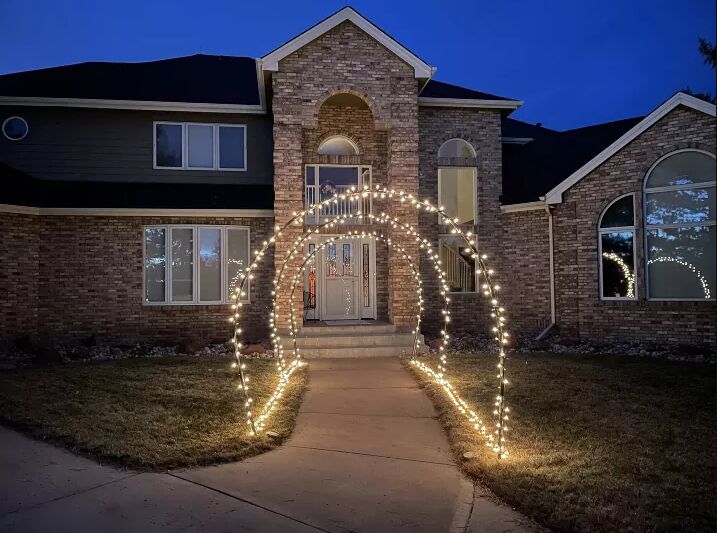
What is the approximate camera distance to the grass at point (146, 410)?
5.20 m

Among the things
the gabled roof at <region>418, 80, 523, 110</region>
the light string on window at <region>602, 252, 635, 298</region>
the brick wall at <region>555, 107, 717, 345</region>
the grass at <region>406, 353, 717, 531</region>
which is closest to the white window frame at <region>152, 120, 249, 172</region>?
the gabled roof at <region>418, 80, 523, 110</region>

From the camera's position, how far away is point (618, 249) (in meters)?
11.9

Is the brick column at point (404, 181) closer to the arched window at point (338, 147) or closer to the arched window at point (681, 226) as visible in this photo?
the arched window at point (338, 147)

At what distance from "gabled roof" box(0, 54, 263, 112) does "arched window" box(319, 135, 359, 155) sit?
183cm

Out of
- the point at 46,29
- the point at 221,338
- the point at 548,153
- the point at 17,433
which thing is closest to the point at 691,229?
the point at 548,153

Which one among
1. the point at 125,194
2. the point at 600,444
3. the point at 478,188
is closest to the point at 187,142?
the point at 125,194

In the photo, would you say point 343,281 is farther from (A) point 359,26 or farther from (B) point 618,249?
(B) point 618,249

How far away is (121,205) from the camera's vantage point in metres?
12.7

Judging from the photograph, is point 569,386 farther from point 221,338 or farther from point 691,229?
point 221,338

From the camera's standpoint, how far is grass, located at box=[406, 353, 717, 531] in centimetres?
396

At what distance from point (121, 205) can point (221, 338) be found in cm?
372

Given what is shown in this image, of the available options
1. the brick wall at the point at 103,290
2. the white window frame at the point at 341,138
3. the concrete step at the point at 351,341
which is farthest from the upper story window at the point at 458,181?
the brick wall at the point at 103,290

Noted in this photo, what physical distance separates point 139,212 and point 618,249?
10375 millimetres

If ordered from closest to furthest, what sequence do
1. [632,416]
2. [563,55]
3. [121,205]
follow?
1. [632,416]
2. [121,205]
3. [563,55]
